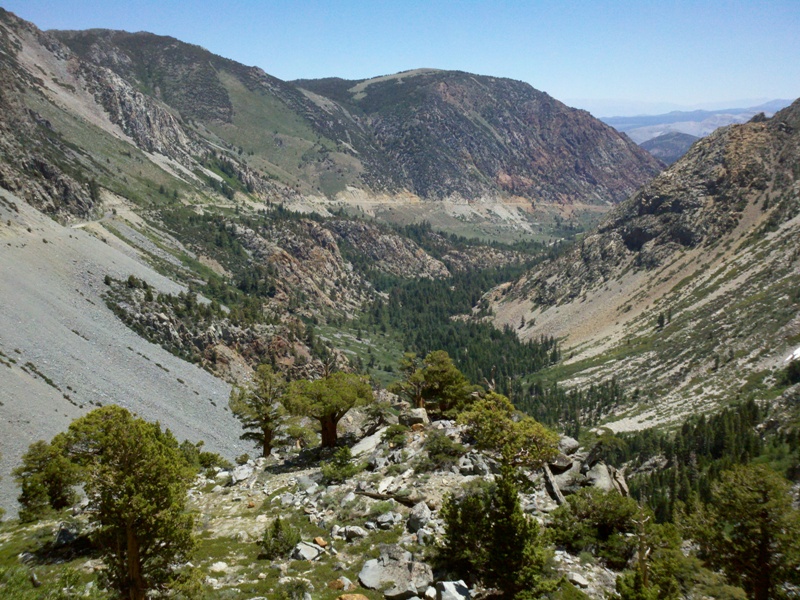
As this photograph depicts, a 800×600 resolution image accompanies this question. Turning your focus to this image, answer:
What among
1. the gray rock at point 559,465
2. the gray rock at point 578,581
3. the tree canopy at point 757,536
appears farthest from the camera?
the gray rock at point 559,465

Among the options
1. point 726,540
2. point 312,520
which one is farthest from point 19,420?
point 726,540

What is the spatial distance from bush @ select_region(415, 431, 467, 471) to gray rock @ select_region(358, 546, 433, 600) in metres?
8.80

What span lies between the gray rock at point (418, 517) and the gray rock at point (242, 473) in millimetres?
18000

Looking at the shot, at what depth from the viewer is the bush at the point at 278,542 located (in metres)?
26.3

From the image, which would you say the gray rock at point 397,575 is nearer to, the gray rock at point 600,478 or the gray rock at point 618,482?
the gray rock at point 600,478

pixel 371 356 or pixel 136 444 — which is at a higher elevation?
pixel 136 444

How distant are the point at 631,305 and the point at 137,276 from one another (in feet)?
497

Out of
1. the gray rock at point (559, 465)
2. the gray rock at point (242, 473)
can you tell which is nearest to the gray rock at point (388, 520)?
the gray rock at point (559, 465)

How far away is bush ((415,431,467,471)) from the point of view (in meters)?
33.5

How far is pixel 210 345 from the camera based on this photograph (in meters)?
107

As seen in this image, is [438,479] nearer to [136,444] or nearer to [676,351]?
[136,444]

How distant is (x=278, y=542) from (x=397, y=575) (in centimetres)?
687

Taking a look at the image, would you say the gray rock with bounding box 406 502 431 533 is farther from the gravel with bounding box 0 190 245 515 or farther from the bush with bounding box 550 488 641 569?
the gravel with bounding box 0 190 245 515

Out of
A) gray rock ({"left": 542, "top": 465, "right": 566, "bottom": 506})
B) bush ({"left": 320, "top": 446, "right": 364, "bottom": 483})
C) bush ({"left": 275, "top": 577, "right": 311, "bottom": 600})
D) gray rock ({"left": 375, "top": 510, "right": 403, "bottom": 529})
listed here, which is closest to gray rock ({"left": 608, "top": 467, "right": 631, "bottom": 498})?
gray rock ({"left": 542, "top": 465, "right": 566, "bottom": 506})
